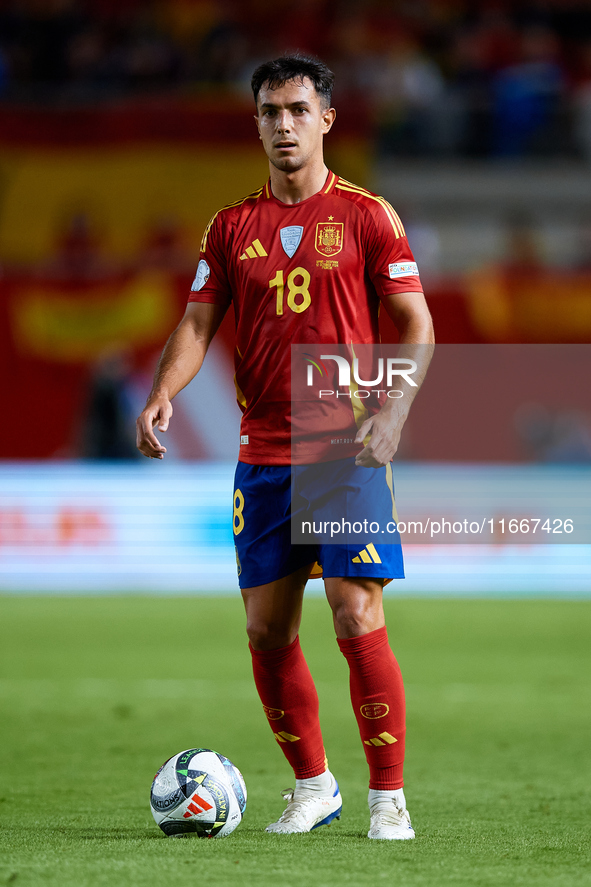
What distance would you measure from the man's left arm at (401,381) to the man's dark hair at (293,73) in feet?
2.30

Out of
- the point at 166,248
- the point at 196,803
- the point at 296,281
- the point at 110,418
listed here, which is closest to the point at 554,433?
the point at 110,418

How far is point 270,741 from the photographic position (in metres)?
5.37

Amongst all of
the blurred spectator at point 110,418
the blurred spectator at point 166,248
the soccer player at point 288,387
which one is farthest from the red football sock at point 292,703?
the blurred spectator at point 166,248

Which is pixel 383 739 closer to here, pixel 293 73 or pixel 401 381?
pixel 401 381

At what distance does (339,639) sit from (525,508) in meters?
6.81

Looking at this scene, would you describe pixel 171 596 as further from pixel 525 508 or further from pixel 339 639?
pixel 339 639

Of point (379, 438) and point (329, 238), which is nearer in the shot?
point (379, 438)

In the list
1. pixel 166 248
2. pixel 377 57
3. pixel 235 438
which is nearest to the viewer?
pixel 235 438

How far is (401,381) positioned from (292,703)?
42.3 inches

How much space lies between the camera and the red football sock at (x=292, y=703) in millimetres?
3639

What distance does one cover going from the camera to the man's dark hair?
11.6 ft

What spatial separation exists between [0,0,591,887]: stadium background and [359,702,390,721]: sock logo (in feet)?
1.17

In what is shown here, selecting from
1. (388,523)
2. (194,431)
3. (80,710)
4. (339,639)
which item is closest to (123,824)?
(339,639)

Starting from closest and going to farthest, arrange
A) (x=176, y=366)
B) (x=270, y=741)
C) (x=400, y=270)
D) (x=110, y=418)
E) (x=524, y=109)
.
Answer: (x=400, y=270), (x=176, y=366), (x=270, y=741), (x=110, y=418), (x=524, y=109)
